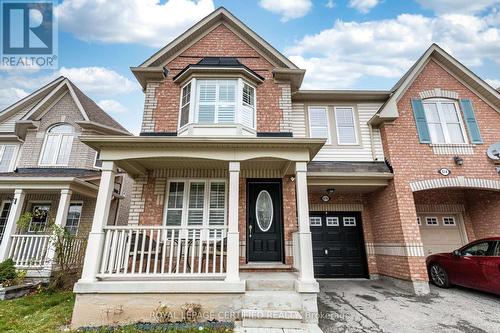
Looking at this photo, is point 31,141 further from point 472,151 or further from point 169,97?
point 472,151

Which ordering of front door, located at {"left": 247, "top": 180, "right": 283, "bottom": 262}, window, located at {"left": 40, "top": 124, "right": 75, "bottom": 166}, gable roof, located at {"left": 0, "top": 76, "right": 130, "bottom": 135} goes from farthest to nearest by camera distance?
gable roof, located at {"left": 0, "top": 76, "right": 130, "bottom": 135} < window, located at {"left": 40, "top": 124, "right": 75, "bottom": 166} < front door, located at {"left": 247, "top": 180, "right": 283, "bottom": 262}

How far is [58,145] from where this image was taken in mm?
10203

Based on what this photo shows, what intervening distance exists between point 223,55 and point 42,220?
1048 centimetres

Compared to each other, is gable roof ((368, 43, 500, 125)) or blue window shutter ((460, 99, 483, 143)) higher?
gable roof ((368, 43, 500, 125))

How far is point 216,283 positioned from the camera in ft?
13.9

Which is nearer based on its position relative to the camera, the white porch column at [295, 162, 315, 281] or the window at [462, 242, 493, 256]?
the white porch column at [295, 162, 315, 281]

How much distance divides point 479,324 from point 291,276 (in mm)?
3386

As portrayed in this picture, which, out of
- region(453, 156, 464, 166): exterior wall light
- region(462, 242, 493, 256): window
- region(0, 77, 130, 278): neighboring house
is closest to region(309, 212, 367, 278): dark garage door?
region(462, 242, 493, 256): window

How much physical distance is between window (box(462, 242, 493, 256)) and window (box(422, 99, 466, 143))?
130 inches

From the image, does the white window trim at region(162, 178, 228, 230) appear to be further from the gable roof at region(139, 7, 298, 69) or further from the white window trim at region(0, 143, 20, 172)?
the white window trim at region(0, 143, 20, 172)

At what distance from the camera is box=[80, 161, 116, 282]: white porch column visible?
435 centimetres

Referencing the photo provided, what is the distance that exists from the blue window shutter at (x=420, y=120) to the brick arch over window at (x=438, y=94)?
1.14 ft

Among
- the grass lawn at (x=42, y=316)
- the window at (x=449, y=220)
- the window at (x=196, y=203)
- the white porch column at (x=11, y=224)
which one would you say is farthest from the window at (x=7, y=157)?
the window at (x=449, y=220)

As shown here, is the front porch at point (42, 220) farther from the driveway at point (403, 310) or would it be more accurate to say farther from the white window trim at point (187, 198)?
the driveway at point (403, 310)
